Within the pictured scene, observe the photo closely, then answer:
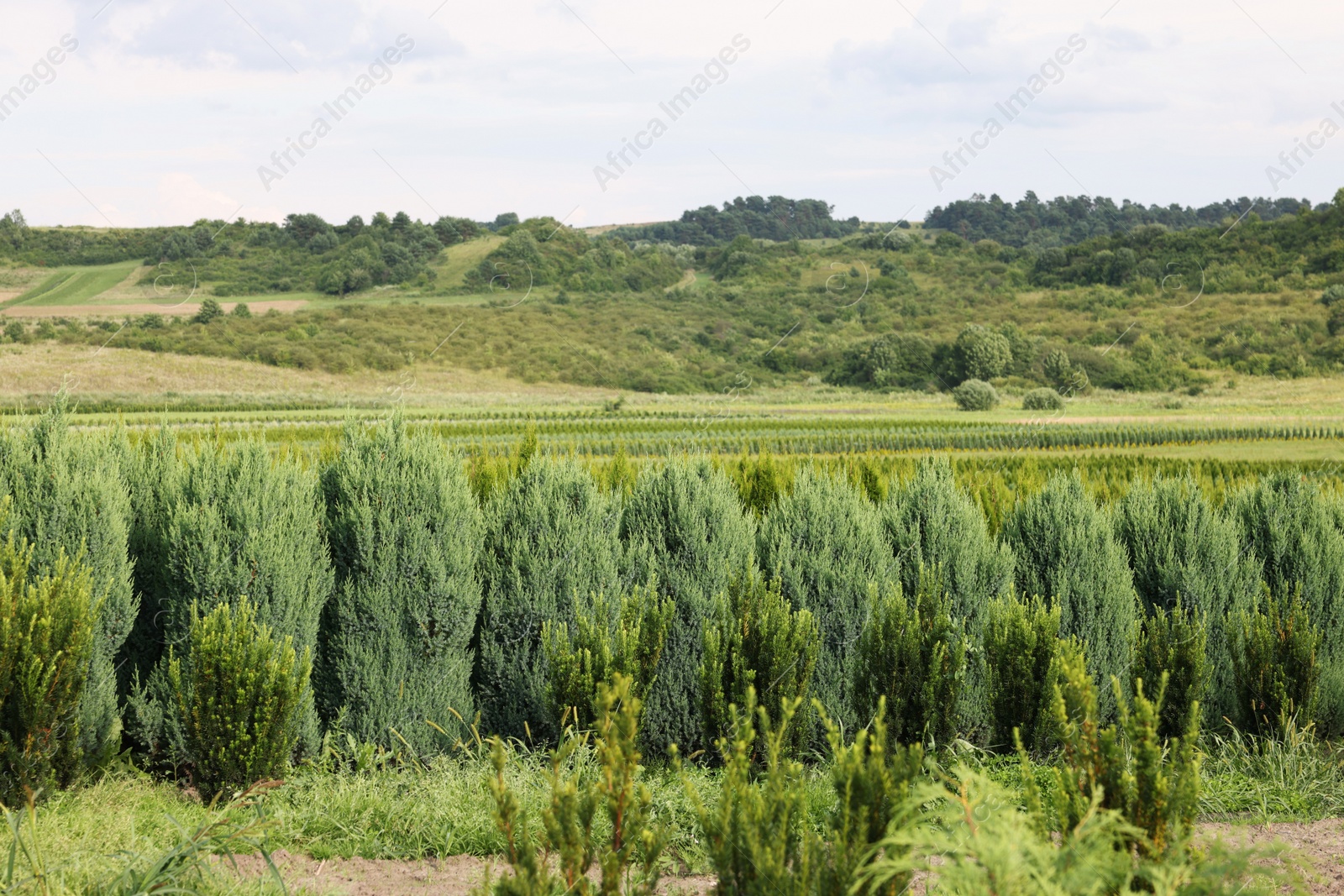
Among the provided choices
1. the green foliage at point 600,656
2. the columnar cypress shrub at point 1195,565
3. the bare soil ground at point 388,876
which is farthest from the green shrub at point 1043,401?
the bare soil ground at point 388,876

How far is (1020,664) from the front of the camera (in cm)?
513

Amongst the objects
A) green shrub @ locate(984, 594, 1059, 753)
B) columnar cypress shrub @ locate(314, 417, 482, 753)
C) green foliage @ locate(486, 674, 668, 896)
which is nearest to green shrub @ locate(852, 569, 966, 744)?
green shrub @ locate(984, 594, 1059, 753)

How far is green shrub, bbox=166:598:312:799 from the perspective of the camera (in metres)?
4.52

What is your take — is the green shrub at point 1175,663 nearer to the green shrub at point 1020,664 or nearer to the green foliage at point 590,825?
the green shrub at point 1020,664

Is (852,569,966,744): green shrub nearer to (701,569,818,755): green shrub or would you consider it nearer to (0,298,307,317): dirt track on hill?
Result: (701,569,818,755): green shrub

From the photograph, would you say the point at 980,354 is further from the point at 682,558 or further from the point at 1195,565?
the point at 682,558

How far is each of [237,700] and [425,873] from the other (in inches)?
47.2

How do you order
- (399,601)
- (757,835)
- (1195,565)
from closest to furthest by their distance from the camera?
(757,835) → (399,601) → (1195,565)

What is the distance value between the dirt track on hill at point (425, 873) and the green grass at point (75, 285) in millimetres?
80725

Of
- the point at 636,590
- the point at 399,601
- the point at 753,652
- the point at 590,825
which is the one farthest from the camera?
the point at 399,601

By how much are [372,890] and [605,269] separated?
323ft

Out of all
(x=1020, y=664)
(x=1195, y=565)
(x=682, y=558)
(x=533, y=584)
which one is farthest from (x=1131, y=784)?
(x=1195, y=565)

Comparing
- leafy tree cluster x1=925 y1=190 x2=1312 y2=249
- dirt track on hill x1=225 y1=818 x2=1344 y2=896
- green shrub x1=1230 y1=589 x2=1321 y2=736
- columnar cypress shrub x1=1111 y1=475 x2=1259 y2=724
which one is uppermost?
leafy tree cluster x1=925 y1=190 x2=1312 y2=249

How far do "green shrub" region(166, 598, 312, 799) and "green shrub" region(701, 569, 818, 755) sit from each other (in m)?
1.93
